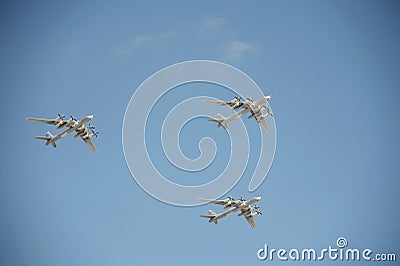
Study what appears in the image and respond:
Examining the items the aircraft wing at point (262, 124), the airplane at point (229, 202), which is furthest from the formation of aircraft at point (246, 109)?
the airplane at point (229, 202)

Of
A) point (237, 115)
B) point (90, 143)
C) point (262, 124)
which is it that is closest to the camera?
point (237, 115)

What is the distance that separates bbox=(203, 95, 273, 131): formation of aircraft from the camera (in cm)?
9656

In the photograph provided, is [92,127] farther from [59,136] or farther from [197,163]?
[197,163]

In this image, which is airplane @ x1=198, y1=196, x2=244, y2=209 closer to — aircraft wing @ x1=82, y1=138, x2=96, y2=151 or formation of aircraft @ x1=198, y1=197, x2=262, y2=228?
formation of aircraft @ x1=198, y1=197, x2=262, y2=228

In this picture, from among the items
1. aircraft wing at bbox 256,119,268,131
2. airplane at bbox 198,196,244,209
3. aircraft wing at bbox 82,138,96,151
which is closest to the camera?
airplane at bbox 198,196,244,209

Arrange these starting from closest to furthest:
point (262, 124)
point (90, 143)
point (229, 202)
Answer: point (229, 202) < point (262, 124) < point (90, 143)

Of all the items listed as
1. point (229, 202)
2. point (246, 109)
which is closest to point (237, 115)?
point (246, 109)

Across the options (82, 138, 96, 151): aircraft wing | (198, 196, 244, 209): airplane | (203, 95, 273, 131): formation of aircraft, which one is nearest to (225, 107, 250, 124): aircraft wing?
(203, 95, 273, 131): formation of aircraft

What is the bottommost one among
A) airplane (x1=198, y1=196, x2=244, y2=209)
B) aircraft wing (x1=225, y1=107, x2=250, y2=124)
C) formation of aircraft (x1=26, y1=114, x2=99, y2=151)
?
airplane (x1=198, y1=196, x2=244, y2=209)

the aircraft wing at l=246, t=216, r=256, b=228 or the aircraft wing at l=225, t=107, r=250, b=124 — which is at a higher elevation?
the aircraft wing at l=225, t=107, r=250, b=124

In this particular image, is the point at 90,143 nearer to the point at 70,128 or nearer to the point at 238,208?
the point at 70,128

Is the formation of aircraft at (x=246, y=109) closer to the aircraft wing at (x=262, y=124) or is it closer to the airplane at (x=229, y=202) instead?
the aircraft wing at (x=262, y=124)

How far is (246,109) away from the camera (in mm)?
97312

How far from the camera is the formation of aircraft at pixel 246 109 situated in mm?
96562
